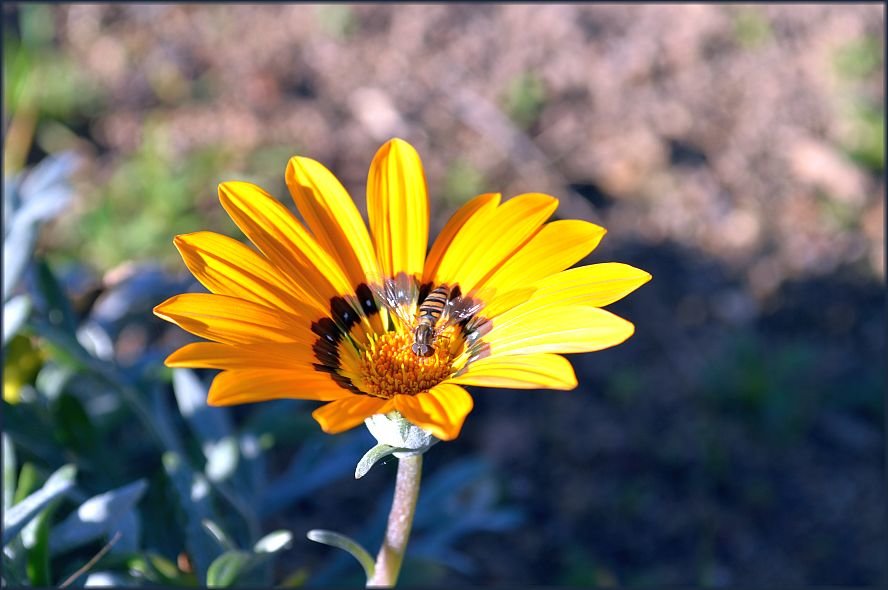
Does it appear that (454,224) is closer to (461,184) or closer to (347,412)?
(347,412)

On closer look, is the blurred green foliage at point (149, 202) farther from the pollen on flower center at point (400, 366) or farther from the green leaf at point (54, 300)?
the pollen on flower center at point (400, 366)

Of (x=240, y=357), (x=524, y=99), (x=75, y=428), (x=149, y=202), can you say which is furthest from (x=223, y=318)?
(x=524, y=99)

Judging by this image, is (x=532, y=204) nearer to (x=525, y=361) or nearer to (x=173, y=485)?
(x=525, y=361)

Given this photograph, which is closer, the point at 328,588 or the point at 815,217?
the point at 328,588

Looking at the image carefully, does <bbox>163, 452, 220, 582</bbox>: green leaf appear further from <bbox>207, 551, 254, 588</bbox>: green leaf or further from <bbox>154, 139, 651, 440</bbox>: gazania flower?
<bbox>154, 139, 651, 440</bbox>: gazania flower

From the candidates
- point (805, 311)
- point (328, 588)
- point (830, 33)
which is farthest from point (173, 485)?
point (830, 33)

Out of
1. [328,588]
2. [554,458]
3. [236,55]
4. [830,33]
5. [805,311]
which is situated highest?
[830,33]
